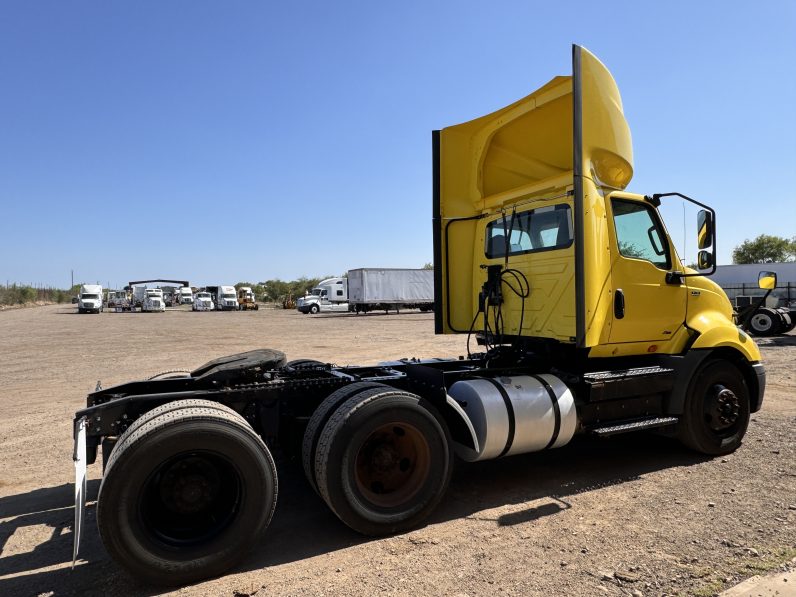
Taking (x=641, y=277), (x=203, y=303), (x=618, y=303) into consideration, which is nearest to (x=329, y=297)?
(x=203, y=303)

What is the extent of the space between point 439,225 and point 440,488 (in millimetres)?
3187

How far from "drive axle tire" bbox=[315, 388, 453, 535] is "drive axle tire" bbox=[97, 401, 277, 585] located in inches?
18.0

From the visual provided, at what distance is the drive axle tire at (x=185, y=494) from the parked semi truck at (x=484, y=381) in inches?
0.4

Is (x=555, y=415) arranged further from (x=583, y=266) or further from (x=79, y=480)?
(x=79, y=480)

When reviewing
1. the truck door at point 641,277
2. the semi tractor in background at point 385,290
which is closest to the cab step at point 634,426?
the truck door at point 641,277

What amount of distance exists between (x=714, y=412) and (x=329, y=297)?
44.7m

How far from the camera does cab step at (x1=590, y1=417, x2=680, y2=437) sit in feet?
15.6

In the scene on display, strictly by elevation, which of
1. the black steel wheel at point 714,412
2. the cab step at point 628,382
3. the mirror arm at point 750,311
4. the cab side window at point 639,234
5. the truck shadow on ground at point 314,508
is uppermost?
the cab side window at point 639,234

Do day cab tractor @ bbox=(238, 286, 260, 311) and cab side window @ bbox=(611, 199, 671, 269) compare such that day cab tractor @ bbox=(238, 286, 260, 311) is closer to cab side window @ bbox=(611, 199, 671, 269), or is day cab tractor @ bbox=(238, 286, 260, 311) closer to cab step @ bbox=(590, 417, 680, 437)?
cab side window @ bbox=(611, 199, 671, 269)

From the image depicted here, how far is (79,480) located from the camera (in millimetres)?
3088

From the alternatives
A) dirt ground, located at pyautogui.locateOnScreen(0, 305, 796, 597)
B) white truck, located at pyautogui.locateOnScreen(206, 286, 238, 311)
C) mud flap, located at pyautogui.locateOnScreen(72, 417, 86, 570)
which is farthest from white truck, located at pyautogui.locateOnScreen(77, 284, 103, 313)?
mud flap, located at pyautogui.locateOnScreen(72, 417, 86, 570)

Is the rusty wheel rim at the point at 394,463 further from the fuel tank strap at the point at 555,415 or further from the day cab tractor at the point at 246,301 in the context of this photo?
the day cab tractor at the point at 246,301

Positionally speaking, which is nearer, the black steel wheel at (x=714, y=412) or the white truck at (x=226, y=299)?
the black steel wheel at (x=714, y=412)

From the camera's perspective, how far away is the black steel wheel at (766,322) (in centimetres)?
1805
